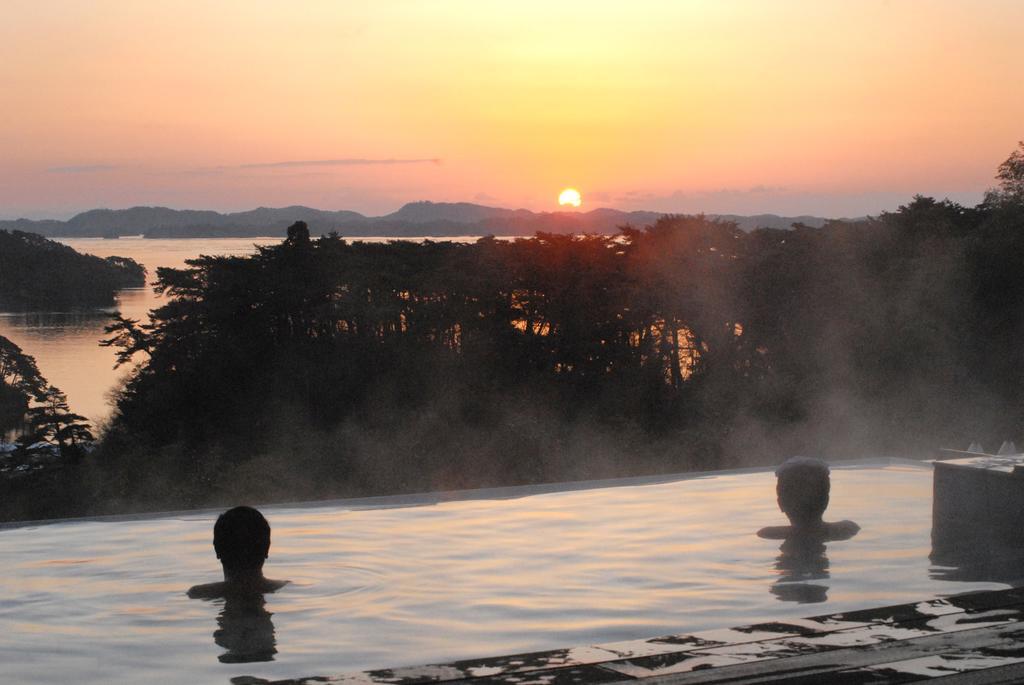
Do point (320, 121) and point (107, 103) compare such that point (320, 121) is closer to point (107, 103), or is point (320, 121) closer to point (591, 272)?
point (107, 103)

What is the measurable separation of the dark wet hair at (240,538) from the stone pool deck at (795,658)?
1.14 meters

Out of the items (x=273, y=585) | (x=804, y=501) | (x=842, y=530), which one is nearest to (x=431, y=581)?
(x=273, y=585)

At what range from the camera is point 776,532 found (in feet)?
15.1

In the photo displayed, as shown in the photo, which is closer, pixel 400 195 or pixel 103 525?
pixel 103 525

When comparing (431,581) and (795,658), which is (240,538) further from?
(795,658)

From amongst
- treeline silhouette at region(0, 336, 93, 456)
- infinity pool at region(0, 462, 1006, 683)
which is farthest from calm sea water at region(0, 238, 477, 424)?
infinity pool at region(0, 462, 1006, 683)

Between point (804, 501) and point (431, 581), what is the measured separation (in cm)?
168

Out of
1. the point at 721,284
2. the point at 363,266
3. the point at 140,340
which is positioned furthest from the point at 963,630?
the point at 140,340

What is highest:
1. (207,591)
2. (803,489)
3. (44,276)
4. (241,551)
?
(44,276)

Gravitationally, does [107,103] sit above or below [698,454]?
above

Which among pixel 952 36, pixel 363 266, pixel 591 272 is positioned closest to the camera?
pixel 952 36

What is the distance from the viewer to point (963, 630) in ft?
8.99

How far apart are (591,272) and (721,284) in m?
2.02

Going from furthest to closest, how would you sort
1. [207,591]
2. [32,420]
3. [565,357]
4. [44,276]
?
1. [44,276]
2. [32,420]
3. [565,357]
4. [207,591]
